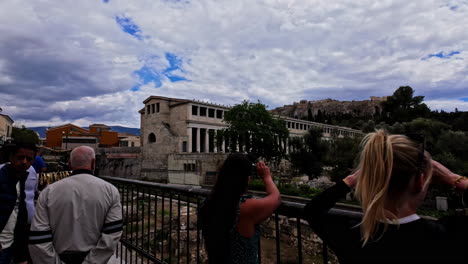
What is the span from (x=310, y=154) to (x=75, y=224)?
110ft

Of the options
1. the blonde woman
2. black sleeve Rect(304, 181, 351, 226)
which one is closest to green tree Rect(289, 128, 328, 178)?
black sleeve Rect(304, 181, 351, 226)

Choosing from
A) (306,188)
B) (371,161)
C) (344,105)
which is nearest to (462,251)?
(371,161)

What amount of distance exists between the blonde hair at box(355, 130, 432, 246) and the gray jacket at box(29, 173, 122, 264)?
239 cm

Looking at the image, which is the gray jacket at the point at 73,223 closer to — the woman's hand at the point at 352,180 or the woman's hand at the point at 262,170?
the woman's hand at the point at 262,170

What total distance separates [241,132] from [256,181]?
9285mm

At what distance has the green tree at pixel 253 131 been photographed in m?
35.2

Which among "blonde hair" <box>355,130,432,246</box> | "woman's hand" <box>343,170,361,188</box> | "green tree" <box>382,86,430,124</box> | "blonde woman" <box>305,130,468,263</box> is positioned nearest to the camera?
"blonde woman" <box>305,130,468,263</box>

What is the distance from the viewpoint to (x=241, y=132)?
34969 millimetres

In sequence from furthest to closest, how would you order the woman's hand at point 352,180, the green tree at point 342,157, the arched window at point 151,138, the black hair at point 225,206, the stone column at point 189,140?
the arched window at point 151,138, the stone column at point 189,140, the green tree at point 342,157, the black hair at point 225,206, the woman's hand at point 352,180

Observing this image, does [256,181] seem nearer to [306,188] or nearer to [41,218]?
[306,188]

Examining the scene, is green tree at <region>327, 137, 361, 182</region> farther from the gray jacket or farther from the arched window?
the gray jacket

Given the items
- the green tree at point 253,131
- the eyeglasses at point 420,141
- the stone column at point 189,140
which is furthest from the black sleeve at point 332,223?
the stone column at point 189,140

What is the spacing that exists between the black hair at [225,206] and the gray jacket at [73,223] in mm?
1276

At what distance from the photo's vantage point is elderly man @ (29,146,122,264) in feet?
8.01
